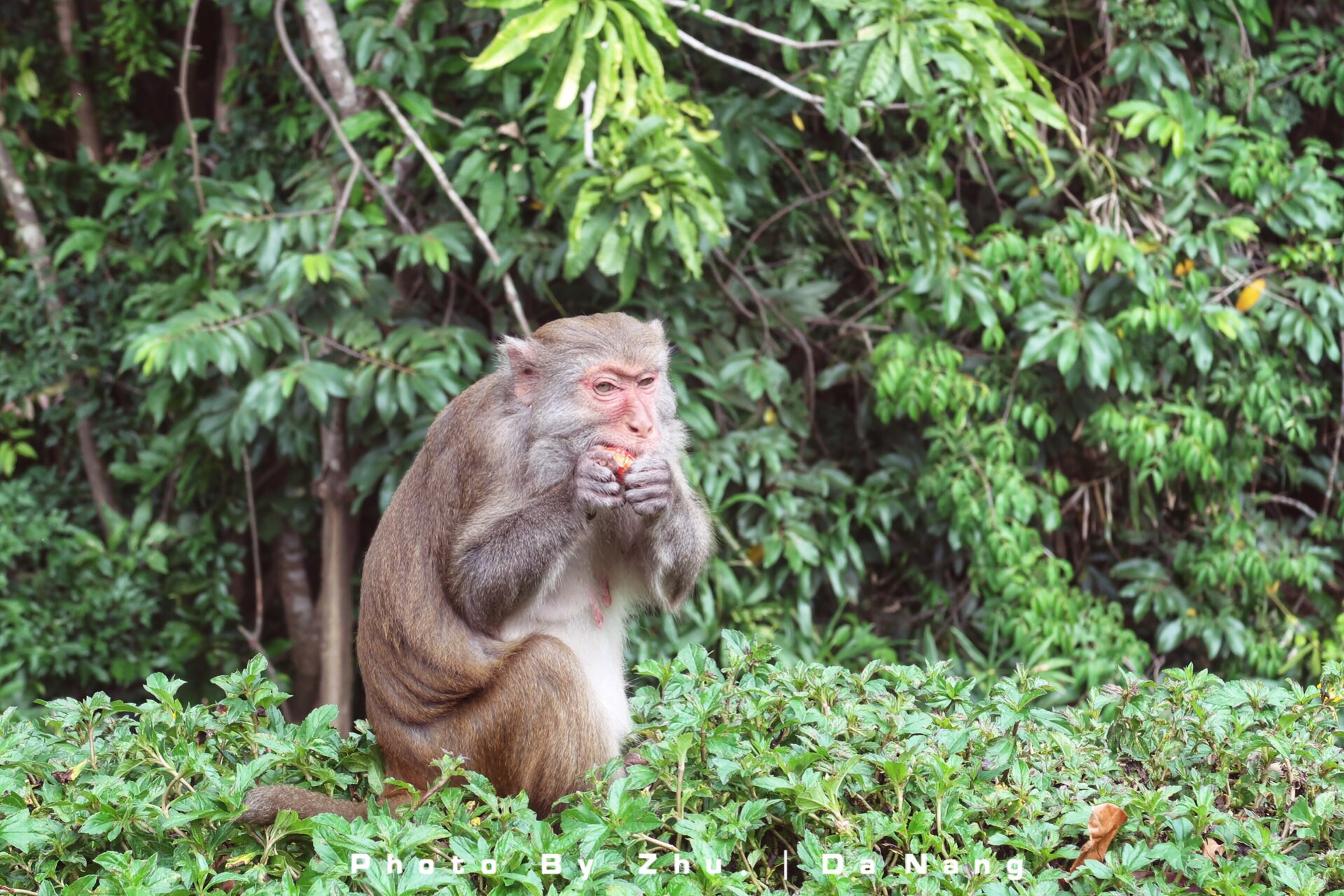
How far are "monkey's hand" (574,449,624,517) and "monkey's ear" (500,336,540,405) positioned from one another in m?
0.29

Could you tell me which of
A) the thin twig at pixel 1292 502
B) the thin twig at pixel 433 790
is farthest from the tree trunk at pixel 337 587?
the thin twig at pixel 1292 502

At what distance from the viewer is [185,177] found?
19.7 ft

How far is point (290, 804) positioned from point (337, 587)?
3348mm

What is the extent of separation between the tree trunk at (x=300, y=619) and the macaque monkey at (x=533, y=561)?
3101 mm

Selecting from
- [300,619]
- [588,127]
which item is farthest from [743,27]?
[300,619]

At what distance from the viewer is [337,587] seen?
5.73 m

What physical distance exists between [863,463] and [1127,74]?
6.98 feet

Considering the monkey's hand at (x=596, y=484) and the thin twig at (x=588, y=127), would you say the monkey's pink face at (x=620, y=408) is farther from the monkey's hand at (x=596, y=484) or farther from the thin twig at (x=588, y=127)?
the thin twig at (x=588, y=127)

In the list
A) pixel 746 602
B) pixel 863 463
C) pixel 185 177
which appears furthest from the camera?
pixel 863 463

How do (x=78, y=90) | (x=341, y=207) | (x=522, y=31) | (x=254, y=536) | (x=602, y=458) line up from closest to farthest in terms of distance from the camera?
(x=602, y=458) → (x=522, y=31) → (x=341, y=207) → (x=254, y=536) → (x=78, y=90)

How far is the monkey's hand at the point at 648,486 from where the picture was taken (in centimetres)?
301

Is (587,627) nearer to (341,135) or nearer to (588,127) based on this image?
(588,127)

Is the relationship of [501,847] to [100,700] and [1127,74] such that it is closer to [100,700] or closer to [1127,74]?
[100,700]

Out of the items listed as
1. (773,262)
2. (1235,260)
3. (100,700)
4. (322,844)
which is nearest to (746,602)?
(773,262)
